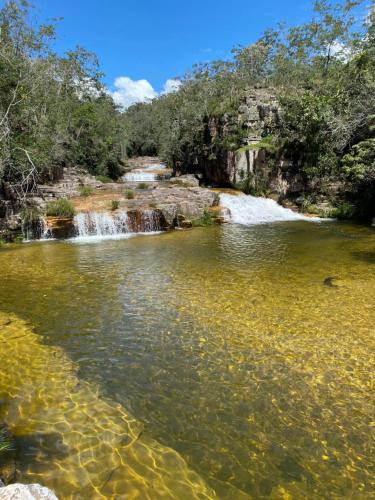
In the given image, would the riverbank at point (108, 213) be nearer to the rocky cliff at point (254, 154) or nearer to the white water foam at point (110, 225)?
the white water foam at point (110, 225)

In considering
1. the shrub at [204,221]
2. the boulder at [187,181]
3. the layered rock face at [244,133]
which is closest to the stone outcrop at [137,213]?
the shrub at [204,221]

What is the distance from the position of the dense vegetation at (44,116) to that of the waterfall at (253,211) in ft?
33.9

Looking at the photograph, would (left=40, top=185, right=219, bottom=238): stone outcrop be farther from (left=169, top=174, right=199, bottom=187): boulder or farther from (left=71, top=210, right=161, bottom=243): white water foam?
(left=169, top=174, right=199, bottom=187): boulder

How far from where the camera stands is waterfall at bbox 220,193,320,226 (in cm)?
1928

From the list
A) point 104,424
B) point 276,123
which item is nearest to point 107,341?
point 104,424

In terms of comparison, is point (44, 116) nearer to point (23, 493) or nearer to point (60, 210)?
point (60, 210)

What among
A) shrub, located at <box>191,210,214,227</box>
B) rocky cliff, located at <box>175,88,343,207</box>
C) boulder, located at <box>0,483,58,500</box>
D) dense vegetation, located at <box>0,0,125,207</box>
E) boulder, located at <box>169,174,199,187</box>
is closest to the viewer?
boulder, located at <box>0,483,58,500</box>

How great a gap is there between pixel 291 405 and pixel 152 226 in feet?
45.0

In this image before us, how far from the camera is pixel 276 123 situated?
979 inches

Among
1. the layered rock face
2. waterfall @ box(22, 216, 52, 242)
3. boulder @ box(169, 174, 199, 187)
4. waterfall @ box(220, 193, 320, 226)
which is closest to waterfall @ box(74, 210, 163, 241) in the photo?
waterfall @ box(22, 216, 52, 242)

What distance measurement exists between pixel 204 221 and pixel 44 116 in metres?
11.3

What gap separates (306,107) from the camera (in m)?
21.2

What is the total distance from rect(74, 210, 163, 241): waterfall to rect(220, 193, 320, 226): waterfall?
15.0 feet

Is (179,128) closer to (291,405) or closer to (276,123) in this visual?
(276,123)
